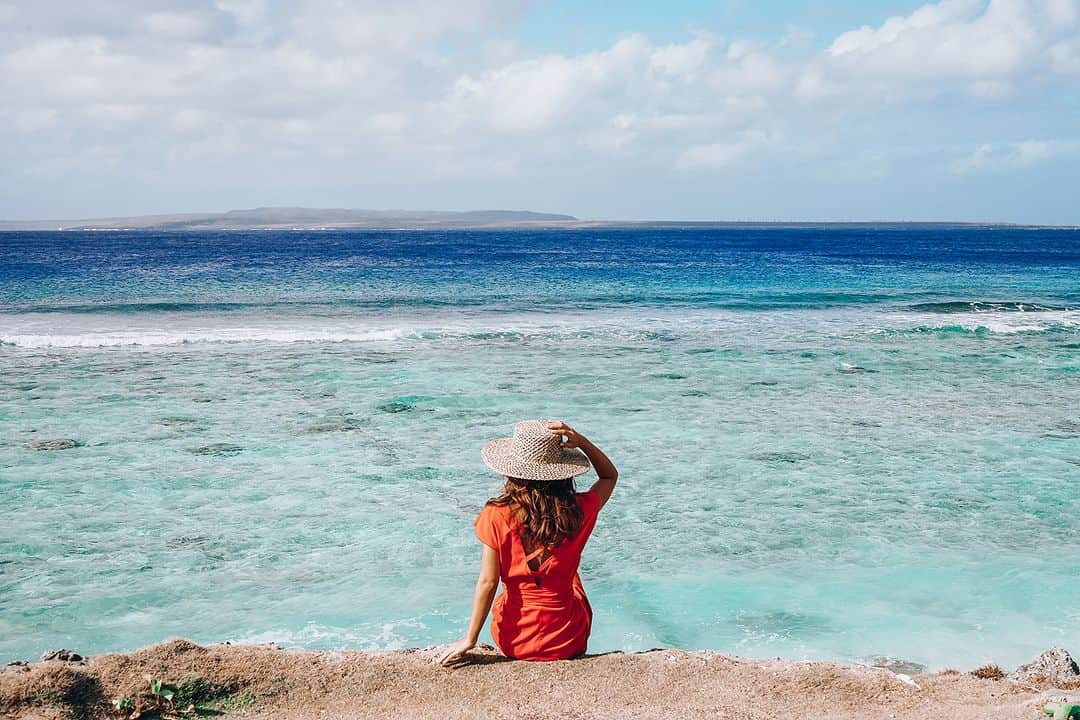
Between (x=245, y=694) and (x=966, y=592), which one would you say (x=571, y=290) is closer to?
(x=966, y=592)

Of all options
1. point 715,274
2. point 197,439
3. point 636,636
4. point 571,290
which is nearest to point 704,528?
point 636,636

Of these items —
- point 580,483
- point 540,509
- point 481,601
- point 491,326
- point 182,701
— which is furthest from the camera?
point 491,326

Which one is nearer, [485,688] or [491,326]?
[485,688]

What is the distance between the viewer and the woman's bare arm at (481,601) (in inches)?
181

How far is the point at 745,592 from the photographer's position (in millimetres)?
7410

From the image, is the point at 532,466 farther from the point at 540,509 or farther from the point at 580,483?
the point at 580,483

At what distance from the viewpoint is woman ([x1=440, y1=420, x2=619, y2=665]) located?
4.50 metres

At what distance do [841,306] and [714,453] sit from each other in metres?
20.8

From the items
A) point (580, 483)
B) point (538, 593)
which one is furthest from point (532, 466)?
point (580, 483)

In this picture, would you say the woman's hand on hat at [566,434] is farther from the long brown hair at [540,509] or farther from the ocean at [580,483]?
the ocean at [580,483]

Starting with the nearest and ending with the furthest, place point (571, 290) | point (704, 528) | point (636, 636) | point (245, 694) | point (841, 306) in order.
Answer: point (245, 694)
point (636, 636)
point (704, 528)
point (841, 306)
point (571, 290)

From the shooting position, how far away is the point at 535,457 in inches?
176

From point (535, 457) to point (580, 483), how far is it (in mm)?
6239

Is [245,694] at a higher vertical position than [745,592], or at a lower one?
higher
